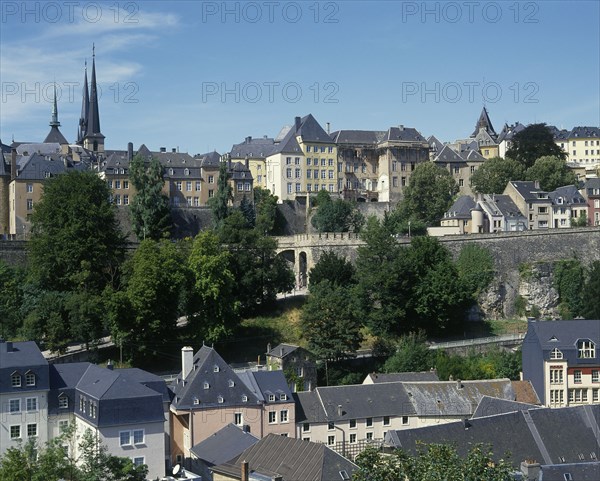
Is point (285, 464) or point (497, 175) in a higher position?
point (497, 175)

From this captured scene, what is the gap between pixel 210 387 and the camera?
146 ft

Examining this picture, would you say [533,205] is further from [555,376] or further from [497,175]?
[555,376]

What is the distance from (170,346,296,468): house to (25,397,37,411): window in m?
6.03

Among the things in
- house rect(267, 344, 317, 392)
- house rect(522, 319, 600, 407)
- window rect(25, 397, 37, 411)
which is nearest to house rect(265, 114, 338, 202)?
Result: house rect(267, 344, 317, 392)

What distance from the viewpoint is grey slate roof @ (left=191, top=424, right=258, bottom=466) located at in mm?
38906

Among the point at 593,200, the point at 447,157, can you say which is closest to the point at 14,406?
the point at 593,200

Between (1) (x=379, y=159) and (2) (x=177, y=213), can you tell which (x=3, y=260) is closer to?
(2) (x=177, y=213)

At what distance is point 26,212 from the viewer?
229 ft

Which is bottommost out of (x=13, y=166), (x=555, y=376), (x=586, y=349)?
(x=555, y=376)

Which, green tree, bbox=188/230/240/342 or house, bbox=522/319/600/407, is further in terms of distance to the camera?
green tree, bbox=188/230/240/342

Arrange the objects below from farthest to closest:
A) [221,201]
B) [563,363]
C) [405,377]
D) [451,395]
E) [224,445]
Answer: [221,201] < [563,363] < [405,377] < [451,395] < [224,445]

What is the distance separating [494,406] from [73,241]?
2632 centimetres

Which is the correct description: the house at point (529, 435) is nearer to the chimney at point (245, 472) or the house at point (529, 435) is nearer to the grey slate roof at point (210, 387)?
the chimney at point (245, 472)

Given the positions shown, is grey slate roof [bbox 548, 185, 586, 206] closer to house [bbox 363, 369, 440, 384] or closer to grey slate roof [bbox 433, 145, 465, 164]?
grey slate roof [bbox 433, 145, 465, 164]
